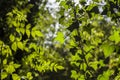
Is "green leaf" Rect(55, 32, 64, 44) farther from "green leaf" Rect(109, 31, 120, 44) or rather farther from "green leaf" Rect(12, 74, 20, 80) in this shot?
"green leaf" Rect(12, 74, 20, 80)

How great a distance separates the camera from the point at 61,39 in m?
2.52

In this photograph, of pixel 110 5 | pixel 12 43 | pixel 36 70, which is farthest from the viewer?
pixel 12 43

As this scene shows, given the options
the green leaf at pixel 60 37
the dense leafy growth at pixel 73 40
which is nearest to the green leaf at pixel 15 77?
the dense leafy growth at pixel 73 40

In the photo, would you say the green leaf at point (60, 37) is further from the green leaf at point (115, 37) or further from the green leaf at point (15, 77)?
the green leaf at point (15, 77)

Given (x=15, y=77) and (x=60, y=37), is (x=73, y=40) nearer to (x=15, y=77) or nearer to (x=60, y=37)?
(x=60, y=37)

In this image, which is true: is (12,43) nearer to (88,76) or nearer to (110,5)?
(88,76)

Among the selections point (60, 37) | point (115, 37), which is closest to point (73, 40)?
point (60, 37)

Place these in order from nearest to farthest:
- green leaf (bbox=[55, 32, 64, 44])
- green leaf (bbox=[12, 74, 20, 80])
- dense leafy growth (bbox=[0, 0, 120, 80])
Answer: dense leafy growth (bbox=[0, 0, 120, 80])
green leaf (bbox=[55, 32, 64, 44])
green leaf (bbox=[12, 74, 20, 80])

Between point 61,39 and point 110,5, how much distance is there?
0.47 meters

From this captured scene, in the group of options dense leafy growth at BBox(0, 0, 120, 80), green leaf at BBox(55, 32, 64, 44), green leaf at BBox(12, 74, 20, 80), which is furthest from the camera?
green leaf at BBox(12, 74, 20, 80)

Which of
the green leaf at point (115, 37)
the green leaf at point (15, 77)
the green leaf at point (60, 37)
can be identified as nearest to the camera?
the green leaf at point (115, 37)

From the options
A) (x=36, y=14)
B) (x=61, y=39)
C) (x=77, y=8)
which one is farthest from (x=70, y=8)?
(x=36, y=14)

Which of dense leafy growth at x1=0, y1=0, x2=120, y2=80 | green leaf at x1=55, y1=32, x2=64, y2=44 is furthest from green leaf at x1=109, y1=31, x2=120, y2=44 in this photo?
green leaf at x1=55, y1=32, x2=64, y2=44

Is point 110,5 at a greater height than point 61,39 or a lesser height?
greater
